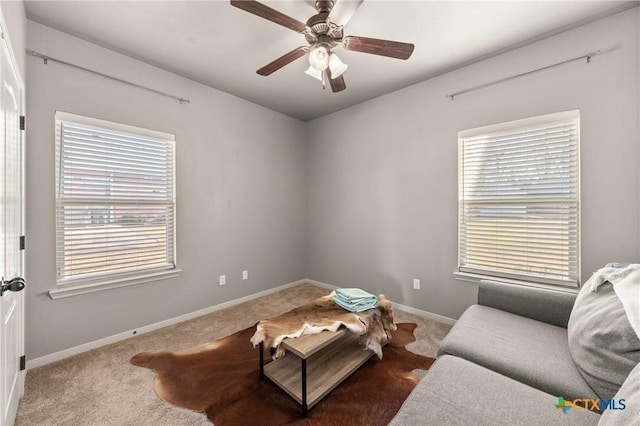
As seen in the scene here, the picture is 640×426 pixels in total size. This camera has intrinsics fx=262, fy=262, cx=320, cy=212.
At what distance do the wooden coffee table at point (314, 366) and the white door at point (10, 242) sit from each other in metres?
1.33

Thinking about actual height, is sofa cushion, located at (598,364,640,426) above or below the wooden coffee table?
above

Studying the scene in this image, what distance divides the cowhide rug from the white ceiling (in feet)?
8.99

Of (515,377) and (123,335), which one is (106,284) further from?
(515,377)

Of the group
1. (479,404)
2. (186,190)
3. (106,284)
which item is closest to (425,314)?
(479,404)

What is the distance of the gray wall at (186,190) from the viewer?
2.14 meters

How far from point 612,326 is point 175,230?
11.2 ft

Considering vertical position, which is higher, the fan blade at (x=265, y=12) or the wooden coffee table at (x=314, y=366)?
the fan blade at (x=265, y=12)

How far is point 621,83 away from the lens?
202 centimetres

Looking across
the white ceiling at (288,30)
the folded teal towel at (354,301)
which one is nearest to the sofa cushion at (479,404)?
the folded teal towel at (354,301)

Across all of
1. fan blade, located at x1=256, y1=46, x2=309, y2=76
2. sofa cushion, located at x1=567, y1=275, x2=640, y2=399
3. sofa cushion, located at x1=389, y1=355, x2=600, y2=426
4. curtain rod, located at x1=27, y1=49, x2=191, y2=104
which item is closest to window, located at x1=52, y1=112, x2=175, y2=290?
curtain rod, located at x1=27, y1=49, x2=191, y2=104

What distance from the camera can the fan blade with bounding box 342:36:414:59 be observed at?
1762 millimetres

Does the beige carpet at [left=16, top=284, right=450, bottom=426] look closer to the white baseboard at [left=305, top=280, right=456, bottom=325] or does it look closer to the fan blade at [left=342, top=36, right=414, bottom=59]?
the white baseboard at [left=305, top=280, right=456, bottom=325]

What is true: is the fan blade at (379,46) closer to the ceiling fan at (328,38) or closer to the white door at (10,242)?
the ceiling fan at (328,38)

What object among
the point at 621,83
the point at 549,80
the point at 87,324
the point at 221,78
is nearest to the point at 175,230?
the point at 87,324
